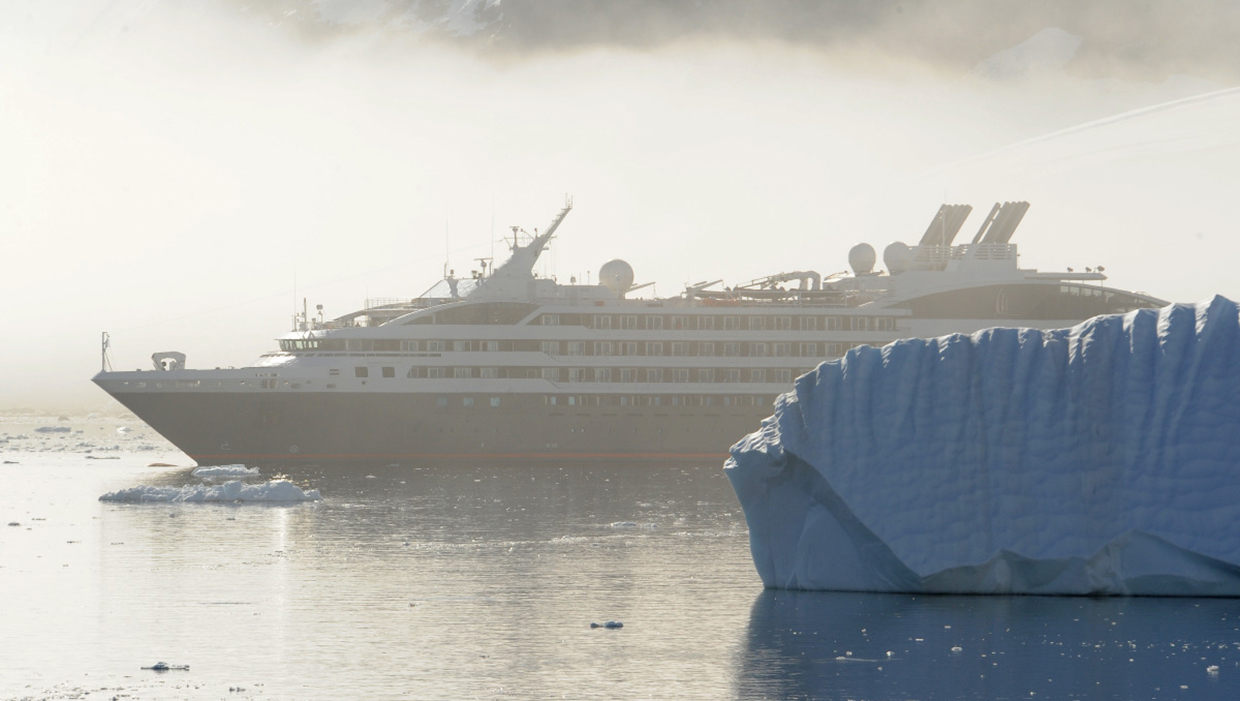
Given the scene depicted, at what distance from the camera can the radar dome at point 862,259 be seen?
268ft

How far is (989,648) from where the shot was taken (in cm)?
2114

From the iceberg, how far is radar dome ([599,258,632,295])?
173ft

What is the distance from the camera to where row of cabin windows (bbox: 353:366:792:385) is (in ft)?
234

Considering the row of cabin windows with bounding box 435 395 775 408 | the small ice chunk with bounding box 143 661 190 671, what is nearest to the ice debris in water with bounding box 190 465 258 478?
the row of cabin windows with bounding box 435 395 775 408

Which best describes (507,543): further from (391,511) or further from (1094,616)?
(1094,616)

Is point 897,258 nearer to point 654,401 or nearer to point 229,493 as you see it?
point 654,401

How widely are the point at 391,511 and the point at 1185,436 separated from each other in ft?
89.6

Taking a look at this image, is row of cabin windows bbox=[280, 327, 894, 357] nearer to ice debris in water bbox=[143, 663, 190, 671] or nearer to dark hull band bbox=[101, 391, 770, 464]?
dark hull band bbox=[101, 391, 770, 464]

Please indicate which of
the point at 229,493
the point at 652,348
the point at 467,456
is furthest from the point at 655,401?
the point at 229,493

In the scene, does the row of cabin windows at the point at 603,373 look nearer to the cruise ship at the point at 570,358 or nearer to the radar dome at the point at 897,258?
the cruise ship at the point at 570,358

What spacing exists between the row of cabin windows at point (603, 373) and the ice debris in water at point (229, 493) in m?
22.6

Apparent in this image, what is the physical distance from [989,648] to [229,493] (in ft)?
107

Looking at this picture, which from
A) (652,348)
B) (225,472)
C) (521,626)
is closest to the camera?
(521,626)

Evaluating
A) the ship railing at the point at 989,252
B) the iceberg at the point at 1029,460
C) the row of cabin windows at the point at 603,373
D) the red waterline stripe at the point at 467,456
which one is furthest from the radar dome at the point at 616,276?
the iceberg at the point at 1029,460
